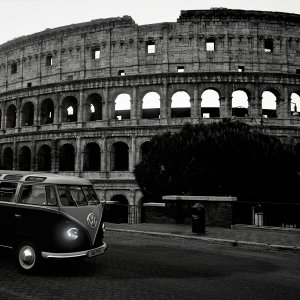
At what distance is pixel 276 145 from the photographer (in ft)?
72.0

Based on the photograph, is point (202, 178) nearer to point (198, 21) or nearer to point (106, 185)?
point (106, 185)

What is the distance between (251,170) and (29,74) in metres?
21.4

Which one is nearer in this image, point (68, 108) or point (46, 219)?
point (46, 219)

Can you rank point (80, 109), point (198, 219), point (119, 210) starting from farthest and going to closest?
point (80, 109), point (119, 210), point (198, 219)

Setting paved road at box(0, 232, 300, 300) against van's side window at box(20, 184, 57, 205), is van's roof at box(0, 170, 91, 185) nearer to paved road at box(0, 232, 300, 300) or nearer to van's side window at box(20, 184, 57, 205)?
van's side window at box(20, 184, 57, 205)

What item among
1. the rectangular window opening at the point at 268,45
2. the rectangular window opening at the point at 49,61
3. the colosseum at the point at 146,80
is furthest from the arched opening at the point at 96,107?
the rectangular window opening at the point at 268,45

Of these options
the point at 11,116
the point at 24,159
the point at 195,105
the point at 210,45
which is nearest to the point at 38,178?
the point at 195,105

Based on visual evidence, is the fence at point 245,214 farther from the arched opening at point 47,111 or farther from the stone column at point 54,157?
the arched opening at point 47,111

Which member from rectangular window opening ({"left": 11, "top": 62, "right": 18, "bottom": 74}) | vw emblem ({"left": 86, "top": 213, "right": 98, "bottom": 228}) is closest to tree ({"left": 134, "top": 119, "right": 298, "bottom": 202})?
vw emblem ({"left": 86, "top": 213, "right": 98, "bottom": 228})

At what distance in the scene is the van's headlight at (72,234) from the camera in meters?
7.31

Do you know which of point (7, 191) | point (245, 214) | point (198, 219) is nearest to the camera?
point (7, 191)

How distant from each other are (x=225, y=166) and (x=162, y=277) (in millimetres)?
14305

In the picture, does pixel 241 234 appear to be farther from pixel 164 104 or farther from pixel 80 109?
pixel 80 109

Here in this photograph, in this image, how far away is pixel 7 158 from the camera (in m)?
34.1
